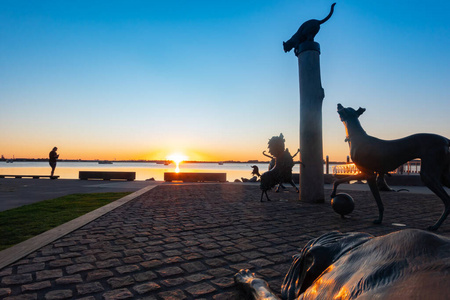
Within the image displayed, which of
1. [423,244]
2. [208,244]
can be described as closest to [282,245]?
[208,244]

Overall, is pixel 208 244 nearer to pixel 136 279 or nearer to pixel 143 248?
pixel 143 248

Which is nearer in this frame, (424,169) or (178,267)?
(178,267)

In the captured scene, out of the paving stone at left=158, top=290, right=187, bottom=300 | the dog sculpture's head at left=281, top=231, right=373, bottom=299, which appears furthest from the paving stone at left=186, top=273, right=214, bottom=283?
the dog sculpture's head at left=281, top=231, right=373, bottom=299

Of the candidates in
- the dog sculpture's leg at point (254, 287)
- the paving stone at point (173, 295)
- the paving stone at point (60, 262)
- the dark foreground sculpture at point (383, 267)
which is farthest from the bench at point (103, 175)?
the dark foreground sculpture at point (383, 267)

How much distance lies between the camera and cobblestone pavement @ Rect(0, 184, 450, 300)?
8.82ft

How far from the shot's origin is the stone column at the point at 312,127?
8.98m

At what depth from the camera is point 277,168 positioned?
9.38 metres

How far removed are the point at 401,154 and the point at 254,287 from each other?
4.54 meters

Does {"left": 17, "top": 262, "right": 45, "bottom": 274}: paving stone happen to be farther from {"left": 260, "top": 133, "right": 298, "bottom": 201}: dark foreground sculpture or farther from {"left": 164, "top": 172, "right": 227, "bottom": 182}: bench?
{"left": 164, "top": 172, "right": 227, "bottom": 182}: bench

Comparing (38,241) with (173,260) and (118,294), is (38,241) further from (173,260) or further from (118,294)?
(118,294)

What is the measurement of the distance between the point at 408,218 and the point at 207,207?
15.9 feet

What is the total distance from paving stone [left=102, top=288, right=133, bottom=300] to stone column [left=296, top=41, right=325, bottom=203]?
734 cm

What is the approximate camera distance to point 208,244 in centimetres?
417

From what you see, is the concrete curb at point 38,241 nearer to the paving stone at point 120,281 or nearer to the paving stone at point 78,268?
the paving stone at point 78,268
